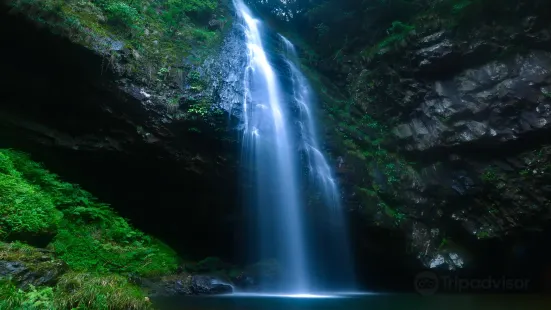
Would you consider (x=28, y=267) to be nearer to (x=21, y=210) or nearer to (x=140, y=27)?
(x=21, y=210)

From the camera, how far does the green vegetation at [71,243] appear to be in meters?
4.85

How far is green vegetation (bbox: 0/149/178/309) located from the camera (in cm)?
485

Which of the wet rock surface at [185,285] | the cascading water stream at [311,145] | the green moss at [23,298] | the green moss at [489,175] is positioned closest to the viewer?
the green moss at [23,298]

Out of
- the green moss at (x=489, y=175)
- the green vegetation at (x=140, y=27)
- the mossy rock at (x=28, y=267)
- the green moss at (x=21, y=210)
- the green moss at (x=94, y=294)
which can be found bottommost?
the green moss at (x=94, y=294)

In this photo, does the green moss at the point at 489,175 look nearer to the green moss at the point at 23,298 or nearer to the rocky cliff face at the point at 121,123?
the rocky cliff face at the point at 121,123

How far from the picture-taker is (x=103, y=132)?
37.3 feet

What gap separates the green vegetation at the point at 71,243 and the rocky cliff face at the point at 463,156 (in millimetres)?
7553

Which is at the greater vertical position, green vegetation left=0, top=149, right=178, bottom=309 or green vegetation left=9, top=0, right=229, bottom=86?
green vegetation left=9, top=0, right=229, bottom=86

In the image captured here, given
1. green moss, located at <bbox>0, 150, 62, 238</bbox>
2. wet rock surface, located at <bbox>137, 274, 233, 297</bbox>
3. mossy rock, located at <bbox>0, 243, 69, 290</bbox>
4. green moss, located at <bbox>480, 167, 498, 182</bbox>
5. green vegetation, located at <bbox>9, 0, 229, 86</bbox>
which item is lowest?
wet rock surface, located at <bbox>137, 274, 233, 297</bbox>

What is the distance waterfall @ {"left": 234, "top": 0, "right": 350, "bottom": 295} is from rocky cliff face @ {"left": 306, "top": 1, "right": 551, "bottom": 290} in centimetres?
88

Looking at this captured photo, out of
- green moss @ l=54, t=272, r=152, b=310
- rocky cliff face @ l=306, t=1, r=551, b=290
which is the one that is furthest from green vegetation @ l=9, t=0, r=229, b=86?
green moss @ l=54, t=272, r=152, b=310

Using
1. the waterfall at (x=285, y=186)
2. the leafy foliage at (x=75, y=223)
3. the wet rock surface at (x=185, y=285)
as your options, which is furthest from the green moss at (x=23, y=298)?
the waterfall at (x=285, y=186)

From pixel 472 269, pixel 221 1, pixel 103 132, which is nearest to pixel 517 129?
pixel 472 269

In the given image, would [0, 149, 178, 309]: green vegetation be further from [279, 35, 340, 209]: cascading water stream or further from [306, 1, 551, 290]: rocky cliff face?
[306, 1, 551, 290]: rocky cliff face
